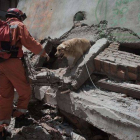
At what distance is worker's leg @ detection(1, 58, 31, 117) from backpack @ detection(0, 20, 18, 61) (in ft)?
0.37

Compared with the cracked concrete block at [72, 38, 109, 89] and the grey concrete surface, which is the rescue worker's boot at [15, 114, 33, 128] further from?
the grey concrete surface

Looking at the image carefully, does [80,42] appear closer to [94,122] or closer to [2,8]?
[94,122]

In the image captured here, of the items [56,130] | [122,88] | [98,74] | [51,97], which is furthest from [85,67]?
[56,130]

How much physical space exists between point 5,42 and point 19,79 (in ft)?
1.99

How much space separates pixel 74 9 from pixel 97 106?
10.0 feet

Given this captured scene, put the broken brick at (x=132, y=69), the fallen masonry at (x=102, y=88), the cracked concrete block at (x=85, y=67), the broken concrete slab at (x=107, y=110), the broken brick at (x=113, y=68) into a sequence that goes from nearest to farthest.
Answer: the broken concrete slab at (x=107, y=110), the fallen masonry at (x=102, y=88), the broken brick at (x=132, y=69), the broken brick at (x=113, y=68), the cracked concrete block at (x=85, y=67)

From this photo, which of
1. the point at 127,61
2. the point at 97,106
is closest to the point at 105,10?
the point at 127,61

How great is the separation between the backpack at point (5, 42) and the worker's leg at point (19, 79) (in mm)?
112

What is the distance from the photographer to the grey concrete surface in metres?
3.73

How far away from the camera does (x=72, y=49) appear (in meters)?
3.14

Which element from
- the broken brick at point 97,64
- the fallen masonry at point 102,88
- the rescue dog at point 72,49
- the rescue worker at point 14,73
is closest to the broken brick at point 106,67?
the fallen masonry at point 102,88

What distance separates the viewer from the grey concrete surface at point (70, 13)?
12.2ft

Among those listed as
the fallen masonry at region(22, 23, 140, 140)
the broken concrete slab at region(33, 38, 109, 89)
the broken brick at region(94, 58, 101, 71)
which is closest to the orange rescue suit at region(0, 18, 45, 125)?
the fallen masonry at region(22, 23, 140, 140)

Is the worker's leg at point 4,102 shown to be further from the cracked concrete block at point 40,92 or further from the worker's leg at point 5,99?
the cracked concrete block at point 40,92
